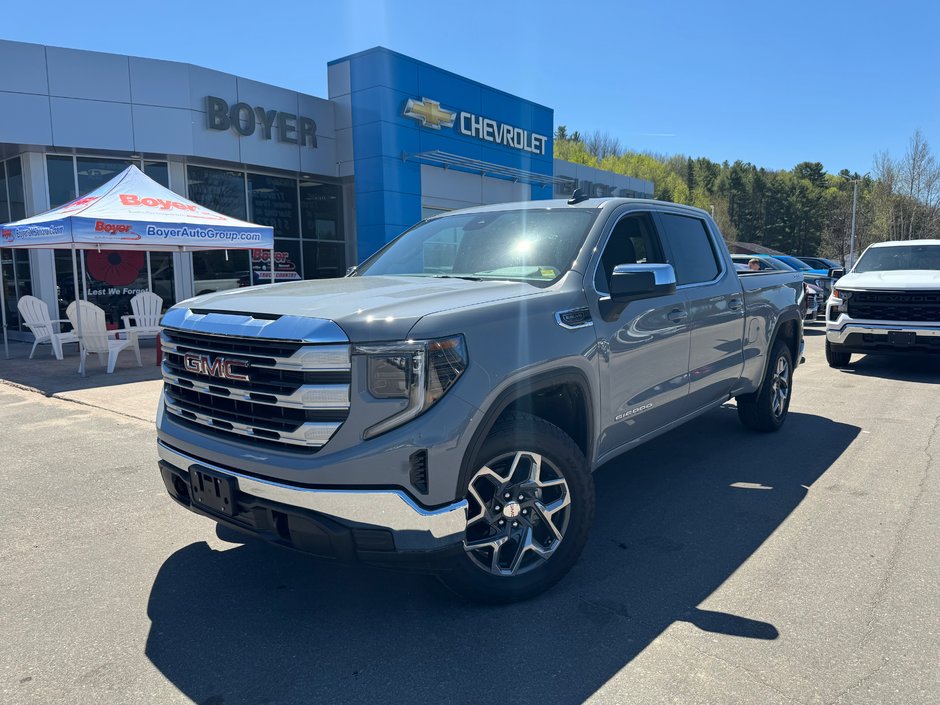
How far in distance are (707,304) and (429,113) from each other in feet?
53.7

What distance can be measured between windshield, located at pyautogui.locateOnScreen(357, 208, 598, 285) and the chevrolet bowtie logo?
599 inches

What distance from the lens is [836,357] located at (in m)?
10.1

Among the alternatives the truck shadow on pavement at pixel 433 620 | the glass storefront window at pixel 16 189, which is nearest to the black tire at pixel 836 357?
the truck shadow on pavement at pixel 433 620

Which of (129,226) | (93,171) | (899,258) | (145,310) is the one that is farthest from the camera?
(93,171)

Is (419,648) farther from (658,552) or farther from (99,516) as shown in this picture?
(99,516)

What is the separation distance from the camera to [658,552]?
3.77 m

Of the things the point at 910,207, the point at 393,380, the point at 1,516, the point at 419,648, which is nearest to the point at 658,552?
the point at 419,648

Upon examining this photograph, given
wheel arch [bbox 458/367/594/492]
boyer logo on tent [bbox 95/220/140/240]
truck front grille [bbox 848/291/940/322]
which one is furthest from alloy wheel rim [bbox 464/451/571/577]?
boyer logo on tent [bbox 95/220/140/240]

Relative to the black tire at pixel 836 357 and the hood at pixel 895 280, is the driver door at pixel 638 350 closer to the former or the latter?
the hood at pixel 895 280

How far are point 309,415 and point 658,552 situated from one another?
216 cm

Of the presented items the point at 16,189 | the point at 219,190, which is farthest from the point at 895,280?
the point at 16,189

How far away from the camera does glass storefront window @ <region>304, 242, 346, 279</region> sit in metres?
19.6

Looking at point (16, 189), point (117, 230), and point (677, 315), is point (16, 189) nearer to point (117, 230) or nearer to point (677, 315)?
point (117, 230)

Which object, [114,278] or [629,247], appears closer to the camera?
[629,247]
